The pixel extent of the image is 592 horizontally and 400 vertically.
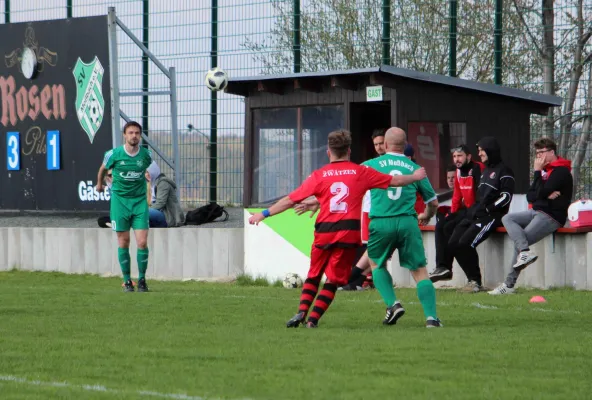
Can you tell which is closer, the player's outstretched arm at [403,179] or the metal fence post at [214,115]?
the player's outstretched arm at [403,179]

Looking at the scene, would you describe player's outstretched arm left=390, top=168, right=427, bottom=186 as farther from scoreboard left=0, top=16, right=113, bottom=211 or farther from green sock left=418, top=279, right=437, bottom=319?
scoreboard left=0, top=16, right=113, bottom=211

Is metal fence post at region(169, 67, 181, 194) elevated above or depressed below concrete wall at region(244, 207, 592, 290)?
above

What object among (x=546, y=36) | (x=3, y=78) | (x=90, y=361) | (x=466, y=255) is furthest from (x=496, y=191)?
(x=3, y=78)

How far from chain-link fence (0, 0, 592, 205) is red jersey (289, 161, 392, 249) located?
7222 millimetres

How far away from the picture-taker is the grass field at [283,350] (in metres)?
7.25

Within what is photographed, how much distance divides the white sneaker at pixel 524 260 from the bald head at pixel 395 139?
421 centimetres

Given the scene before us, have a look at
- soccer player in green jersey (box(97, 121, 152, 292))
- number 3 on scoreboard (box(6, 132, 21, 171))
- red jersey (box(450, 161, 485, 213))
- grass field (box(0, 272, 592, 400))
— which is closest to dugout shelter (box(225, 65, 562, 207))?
red jersey (box(450, 161, 485, 213))

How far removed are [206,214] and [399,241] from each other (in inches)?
395

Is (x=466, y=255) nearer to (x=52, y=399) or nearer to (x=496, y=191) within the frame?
(x=496, y=191)

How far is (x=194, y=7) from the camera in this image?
20891 mm

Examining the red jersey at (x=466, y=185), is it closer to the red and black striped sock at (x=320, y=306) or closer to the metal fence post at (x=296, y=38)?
the metal fence post at (x=296, y=38)

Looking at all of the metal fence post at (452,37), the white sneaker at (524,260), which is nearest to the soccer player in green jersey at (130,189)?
the white sneaker at (524,260)

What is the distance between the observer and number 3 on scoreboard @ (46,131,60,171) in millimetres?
23172

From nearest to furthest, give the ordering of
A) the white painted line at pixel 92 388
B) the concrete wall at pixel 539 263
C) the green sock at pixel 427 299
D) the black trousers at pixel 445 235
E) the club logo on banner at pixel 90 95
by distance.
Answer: the white painted line at pixel 92 388, the green sock at pixel 427 299, the concrete wall at pixel 539 263, the black trousers at pixel 445 235, the club logo on banner at pixel 90 95
